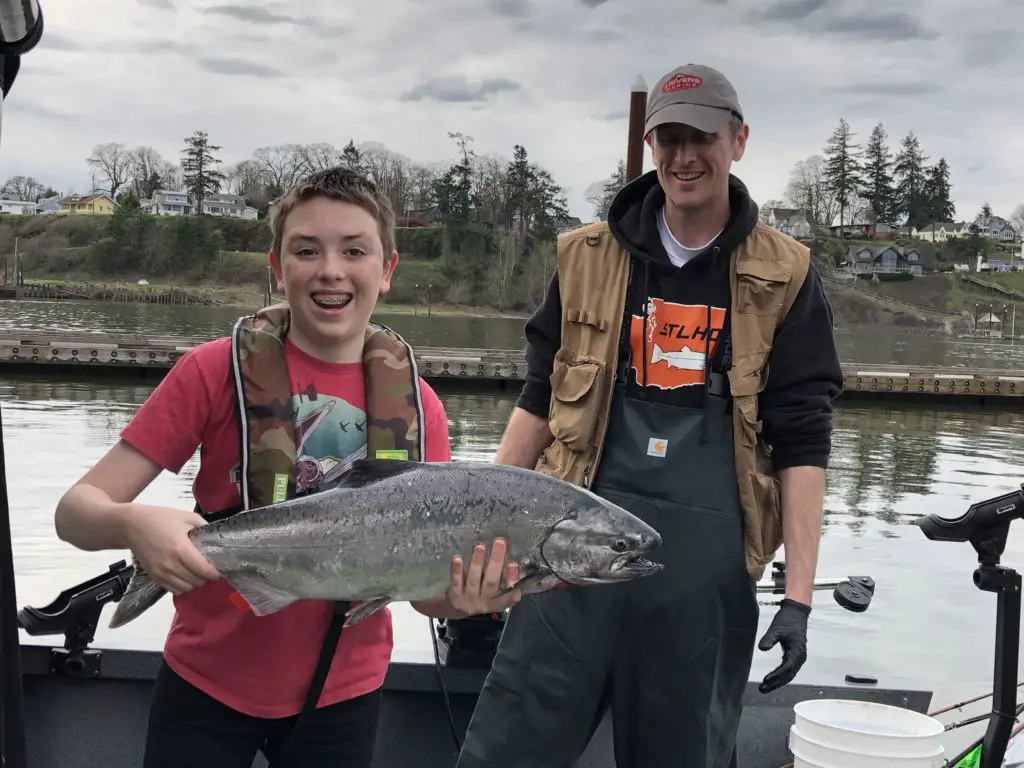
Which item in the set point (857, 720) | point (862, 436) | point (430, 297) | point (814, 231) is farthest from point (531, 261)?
point (857, 720)

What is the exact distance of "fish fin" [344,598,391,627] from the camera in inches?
91.7

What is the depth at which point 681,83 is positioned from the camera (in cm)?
339

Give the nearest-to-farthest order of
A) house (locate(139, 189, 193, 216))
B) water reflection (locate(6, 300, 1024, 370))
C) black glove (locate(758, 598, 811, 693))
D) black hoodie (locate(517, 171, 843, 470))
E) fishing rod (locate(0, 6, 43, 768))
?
fishing rod (locate(0, 6, 43, 768)) < black glove (locate(758, 598, 811, 693)) < black hoodie (locate(517, 171, 843, 470)) < water reflection (locate(6, 300, 1024, 370)) < house (locate(139, 189, 193, 216))

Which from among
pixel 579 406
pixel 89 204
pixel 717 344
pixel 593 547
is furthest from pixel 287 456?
pixel 89 204

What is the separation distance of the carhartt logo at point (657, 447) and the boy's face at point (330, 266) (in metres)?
1.18

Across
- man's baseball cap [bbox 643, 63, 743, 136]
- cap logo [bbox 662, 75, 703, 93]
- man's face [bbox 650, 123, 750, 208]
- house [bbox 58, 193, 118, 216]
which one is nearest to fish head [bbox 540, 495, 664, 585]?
man's face [bbox 650, 123, 750, 208]

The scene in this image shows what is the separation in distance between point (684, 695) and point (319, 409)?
159 cm

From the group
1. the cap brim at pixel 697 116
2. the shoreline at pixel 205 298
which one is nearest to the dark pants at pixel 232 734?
the cap brim at pixel 697 116

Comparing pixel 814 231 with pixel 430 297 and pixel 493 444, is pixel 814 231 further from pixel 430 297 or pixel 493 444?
pixel 493 444

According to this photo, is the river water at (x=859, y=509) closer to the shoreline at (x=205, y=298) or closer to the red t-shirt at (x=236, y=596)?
the red t-shirt at (x=236, y=596)

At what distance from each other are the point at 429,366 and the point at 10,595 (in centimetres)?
3614

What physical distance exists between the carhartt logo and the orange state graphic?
200 millimetres

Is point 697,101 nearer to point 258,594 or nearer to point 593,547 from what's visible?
point 593,547

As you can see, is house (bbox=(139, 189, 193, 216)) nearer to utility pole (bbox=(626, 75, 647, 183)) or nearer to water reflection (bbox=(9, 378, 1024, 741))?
water reflection (bbox=(9, 378, 1024, 741))
